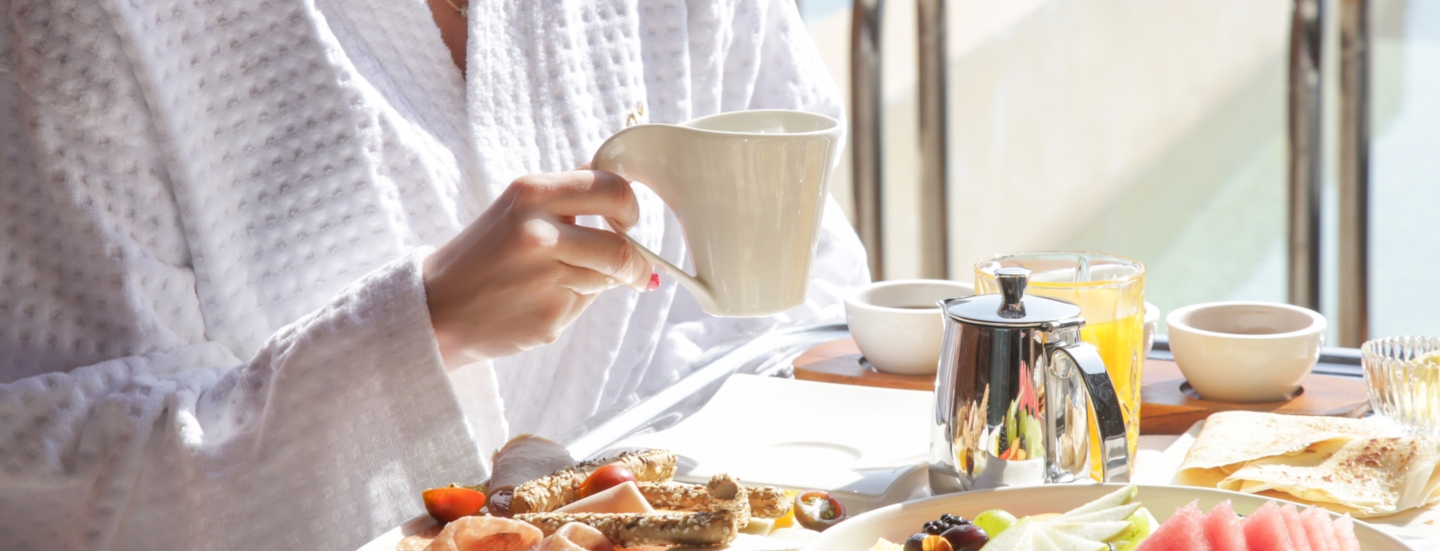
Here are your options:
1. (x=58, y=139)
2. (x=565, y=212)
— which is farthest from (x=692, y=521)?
(x=58, y=139)

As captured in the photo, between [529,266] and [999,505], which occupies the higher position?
[529,266]

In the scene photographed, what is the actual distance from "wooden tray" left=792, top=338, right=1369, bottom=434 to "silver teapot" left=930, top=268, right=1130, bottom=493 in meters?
0.25

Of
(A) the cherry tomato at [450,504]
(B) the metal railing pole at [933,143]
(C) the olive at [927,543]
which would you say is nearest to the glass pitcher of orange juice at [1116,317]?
(C) the olive at [927,543]

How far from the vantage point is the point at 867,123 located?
3123 mm

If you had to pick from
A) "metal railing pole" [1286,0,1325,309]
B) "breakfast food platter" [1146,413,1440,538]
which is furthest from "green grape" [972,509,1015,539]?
"metal railing pole" [1286,0,1325,309]

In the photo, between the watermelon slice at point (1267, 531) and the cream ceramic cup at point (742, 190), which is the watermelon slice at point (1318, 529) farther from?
the cream ceramic cup at point (742, 190)

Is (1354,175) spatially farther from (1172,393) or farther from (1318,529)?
(1318,529)

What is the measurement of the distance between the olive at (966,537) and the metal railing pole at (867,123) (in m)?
2.62

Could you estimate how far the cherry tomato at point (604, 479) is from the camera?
2.22 feet

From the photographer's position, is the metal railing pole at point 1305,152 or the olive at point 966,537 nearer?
the olive at point 966,537

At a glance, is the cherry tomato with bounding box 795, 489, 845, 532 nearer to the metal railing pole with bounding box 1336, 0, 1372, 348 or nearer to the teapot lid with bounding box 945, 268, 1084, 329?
the teapot lid with bounding box 945, 268, 1084, 329

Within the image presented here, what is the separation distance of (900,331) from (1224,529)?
0.54 metres

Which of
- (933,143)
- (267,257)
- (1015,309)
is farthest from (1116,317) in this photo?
A: (933,143)

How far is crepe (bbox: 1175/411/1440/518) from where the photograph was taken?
2.28ft
